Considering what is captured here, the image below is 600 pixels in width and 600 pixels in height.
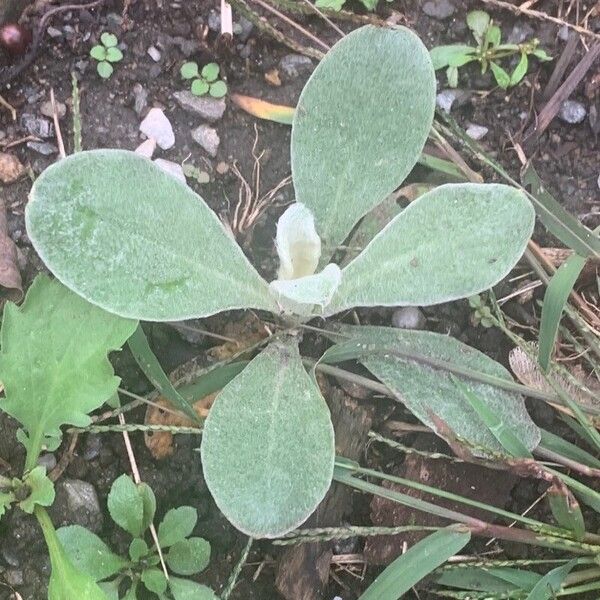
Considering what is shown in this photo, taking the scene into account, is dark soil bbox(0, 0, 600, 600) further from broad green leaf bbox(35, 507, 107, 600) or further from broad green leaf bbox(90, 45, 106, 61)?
broad green leaf bbox(35, 507, 107, 600)

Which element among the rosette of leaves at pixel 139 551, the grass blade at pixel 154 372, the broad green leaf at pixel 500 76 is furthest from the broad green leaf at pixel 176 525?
the broad green leaf at pixel 500 76

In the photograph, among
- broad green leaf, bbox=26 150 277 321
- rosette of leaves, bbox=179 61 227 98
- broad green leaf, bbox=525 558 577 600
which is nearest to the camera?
broad green leaf, bbox=26 150 277 321

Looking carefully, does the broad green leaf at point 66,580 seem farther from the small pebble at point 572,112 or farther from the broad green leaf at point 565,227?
the small pebble at point 572,112

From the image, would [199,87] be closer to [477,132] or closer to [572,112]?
[477,132]

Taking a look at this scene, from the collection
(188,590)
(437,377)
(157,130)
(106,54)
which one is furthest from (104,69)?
(188,590)

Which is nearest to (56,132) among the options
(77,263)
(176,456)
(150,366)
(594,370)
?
(77,263)

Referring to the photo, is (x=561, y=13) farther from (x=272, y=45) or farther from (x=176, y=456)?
(x=176, y=456)

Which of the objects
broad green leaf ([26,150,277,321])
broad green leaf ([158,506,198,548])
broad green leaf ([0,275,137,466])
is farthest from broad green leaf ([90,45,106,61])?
broad green leaf ([158,506,198,548])
